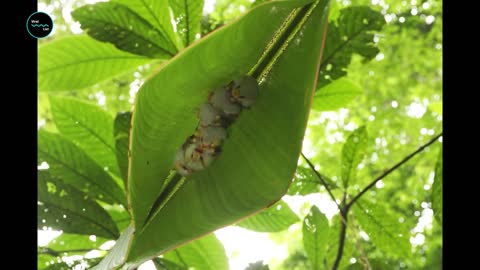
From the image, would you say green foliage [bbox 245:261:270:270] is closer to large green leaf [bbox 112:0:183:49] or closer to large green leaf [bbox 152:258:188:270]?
large green leaf [bbox 152:258:188:270]

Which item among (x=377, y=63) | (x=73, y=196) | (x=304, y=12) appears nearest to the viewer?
(x=304, y=12)

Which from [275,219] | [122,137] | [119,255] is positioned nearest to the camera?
[119,255]

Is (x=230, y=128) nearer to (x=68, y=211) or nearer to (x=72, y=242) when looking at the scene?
(x=68, y=211)

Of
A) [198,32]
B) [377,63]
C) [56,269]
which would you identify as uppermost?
[377,63]

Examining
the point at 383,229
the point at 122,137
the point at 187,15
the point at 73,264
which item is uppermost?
the point at 187,15

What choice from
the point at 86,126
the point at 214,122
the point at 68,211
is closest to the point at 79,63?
the point at 86,126

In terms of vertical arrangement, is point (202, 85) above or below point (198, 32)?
below
